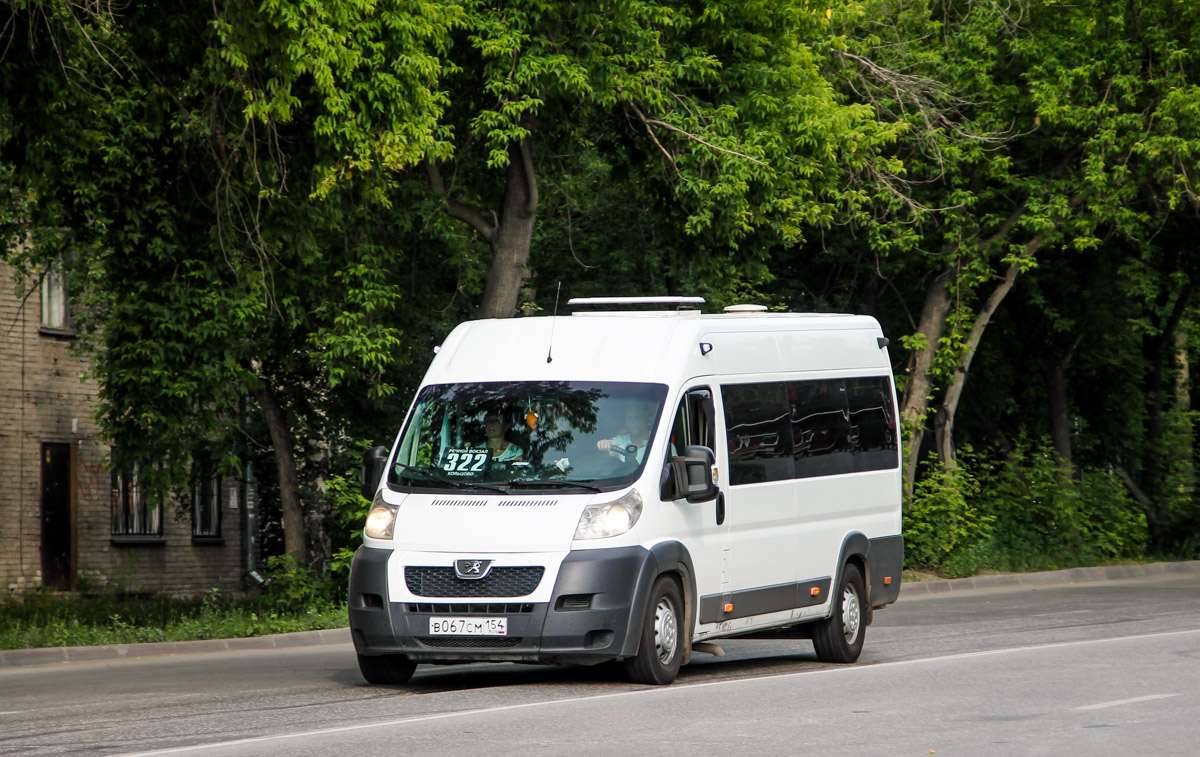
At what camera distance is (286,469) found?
81.4 ft

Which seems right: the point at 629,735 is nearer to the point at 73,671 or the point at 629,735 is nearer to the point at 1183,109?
the point at 73,671

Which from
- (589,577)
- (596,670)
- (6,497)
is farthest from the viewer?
(6,497)

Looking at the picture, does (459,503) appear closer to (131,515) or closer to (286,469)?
(286,469)

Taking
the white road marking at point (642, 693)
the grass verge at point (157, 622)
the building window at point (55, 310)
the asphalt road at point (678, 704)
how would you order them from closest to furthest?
1. the asphalt road at point (678, 704)
2. the white road marking at point (642, 693)
3. the grass verge at point (157, 622)
4. the building window at point (55, 310)

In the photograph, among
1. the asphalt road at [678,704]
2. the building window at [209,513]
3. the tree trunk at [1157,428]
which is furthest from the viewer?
→ the building window at [209,513]

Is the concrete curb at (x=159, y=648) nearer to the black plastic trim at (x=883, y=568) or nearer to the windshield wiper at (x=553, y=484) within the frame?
the black plastic trim at (x=883, y=568)

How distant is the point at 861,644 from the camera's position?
13.5 metres

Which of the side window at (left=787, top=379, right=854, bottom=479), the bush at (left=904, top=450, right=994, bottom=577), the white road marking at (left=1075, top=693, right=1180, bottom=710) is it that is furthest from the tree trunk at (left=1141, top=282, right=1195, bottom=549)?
the white road marking at (left=1075, top=693, right=1180, bottom=710)

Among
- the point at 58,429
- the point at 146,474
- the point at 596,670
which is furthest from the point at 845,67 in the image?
the point at 58,429

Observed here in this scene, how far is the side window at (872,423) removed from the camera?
13.8 metres

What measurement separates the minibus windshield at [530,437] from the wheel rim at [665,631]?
33.4 inches

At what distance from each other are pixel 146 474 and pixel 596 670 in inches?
424

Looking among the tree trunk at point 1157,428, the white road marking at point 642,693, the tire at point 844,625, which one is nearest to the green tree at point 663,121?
the tire at point 844,625

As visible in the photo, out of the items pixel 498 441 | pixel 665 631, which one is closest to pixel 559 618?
pixel 665 631
